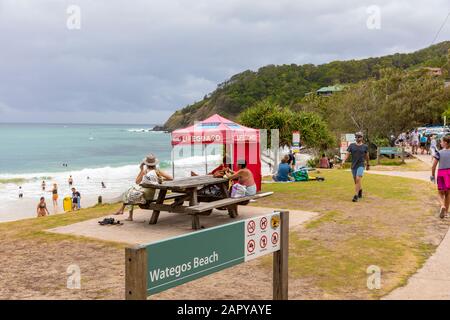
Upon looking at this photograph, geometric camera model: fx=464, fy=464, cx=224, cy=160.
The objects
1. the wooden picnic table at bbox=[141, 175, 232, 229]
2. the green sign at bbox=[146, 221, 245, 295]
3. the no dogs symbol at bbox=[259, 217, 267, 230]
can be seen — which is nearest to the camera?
the green sign at bbox=[146, 221, 245, 295]

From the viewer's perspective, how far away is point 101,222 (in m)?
8.70

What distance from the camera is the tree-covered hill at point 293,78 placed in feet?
353

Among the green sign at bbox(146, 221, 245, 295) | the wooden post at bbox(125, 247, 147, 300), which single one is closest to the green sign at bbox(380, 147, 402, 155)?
the green sign at bbox(146, 221, 245, 295)

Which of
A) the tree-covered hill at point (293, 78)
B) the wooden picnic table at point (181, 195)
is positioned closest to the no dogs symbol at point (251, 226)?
the wooden picnic table at point (181, 195)

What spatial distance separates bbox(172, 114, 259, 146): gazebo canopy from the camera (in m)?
10.6

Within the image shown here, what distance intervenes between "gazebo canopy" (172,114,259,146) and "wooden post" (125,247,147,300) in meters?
7.66

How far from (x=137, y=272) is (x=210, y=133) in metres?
7.98

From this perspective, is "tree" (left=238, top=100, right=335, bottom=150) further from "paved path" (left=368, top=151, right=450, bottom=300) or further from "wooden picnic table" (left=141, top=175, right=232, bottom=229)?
"paved path" (left=368, top=151, right=450, bottom=300)

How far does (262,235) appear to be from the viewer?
13.0ft

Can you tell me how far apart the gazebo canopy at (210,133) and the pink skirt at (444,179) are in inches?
180

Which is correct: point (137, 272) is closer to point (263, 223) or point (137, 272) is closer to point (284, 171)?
point (263, 223)

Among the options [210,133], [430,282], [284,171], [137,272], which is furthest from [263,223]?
[284,171]

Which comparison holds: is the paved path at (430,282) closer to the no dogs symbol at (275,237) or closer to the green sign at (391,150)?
the no dogs symbol at (275,237)
